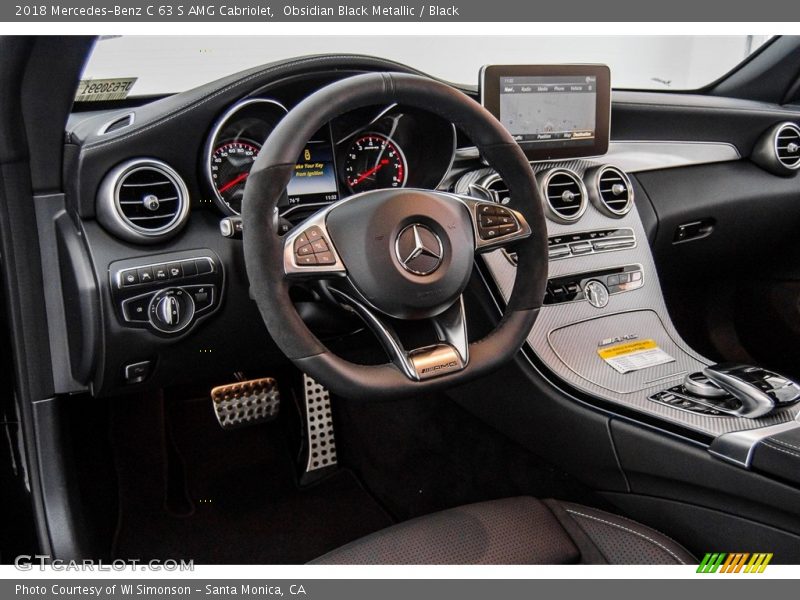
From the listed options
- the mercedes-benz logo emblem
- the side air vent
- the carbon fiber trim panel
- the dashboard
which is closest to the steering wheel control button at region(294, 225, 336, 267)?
the mercedes-benz logo emblem

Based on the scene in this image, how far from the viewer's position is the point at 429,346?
1.09 metres

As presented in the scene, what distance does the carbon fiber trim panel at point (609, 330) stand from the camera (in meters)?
1.45

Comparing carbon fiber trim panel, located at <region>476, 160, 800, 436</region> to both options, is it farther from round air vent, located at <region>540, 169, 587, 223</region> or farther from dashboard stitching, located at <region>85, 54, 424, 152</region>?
dashboard stitching, located at <region>85, 54, 424, 152</region>

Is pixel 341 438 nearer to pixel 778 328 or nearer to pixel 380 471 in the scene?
pixel 380 471

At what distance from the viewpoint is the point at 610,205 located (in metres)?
1.78

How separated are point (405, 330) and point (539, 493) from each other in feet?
2.48

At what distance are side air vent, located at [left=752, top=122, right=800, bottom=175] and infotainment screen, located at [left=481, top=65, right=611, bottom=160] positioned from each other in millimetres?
710

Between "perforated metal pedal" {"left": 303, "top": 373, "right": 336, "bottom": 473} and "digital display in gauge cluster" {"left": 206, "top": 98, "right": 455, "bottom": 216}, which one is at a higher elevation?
"digital display in gauge cluster" {"left": 206, "top": 98, "right": 455, "bottom": 216}

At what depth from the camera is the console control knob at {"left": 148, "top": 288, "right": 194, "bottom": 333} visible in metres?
1.25

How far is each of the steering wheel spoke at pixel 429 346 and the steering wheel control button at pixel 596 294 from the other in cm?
67

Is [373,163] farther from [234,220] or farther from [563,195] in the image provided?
[563,195]

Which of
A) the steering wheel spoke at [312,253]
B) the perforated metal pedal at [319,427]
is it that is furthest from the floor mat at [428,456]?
the steering wheel spoke at [312,253]

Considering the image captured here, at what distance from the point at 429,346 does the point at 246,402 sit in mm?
847

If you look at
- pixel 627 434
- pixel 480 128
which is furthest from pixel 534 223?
pixel 627 434
